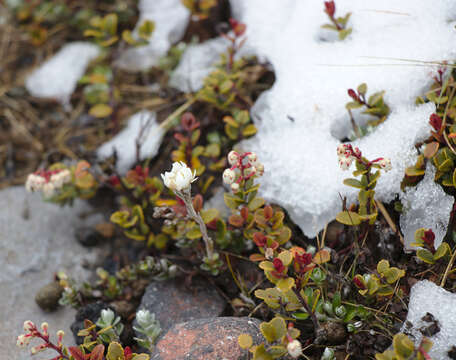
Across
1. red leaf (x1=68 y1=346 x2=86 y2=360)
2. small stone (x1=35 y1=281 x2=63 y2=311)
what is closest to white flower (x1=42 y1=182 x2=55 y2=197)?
small stone (x1=35 y1=281 x2=63 y2=311)

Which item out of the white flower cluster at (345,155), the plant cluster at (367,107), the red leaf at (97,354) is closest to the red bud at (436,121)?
the plant cluster at (367,107)

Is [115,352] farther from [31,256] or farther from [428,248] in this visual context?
[428,248]

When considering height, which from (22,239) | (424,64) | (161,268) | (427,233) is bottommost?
(22,239)

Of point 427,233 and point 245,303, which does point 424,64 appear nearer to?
point 427,233

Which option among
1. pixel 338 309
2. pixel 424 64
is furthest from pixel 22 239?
pixel 424 64

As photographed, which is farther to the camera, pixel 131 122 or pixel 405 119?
pixel 131 122

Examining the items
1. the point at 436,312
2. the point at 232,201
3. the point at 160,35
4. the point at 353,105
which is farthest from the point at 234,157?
the point at 160,35

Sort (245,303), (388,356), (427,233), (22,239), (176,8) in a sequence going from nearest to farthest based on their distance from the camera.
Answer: (388,356) → (427,233) → (245,303) → (22,239) → (176,8)
